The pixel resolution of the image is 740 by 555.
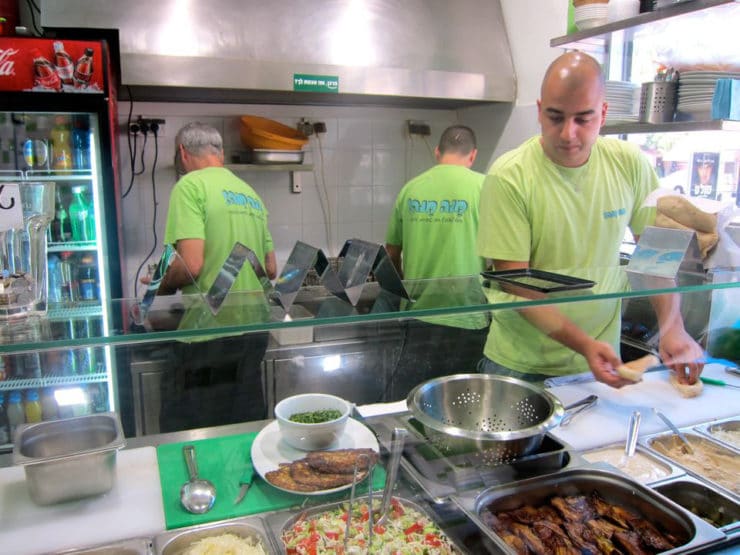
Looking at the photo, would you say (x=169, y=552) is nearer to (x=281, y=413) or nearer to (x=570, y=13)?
(x=281, y=413)

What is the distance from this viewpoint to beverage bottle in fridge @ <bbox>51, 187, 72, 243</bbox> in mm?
3412

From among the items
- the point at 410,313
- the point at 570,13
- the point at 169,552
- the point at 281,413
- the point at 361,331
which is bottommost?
the point at 169,552

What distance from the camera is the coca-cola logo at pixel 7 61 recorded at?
304cm

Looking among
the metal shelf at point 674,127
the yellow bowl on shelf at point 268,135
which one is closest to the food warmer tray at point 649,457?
the metal shelf at point 674,127

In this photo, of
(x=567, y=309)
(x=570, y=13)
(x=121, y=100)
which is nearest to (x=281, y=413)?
(x=567, y=309)

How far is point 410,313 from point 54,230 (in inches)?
107

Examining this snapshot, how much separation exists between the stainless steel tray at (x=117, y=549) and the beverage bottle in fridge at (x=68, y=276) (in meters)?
2.58

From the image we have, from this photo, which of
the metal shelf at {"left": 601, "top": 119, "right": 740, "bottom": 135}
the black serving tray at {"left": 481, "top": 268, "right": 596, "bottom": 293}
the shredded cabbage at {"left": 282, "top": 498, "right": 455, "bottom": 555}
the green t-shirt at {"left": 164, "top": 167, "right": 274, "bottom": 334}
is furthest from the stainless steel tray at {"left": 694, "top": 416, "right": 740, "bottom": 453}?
the green t-shirt at {"left": 164, "top": 167, "right": 274, "bottom": 334}

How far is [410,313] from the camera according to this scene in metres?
1.40

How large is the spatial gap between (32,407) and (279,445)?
1.91 ft

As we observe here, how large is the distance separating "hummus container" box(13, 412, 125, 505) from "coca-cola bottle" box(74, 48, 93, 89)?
228cm

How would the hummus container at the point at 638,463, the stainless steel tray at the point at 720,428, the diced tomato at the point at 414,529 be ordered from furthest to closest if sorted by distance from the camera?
the stainless steel tray at the point at 720,428
the hummus container at the point at 638,463
the diced tomato at the point at 414,529

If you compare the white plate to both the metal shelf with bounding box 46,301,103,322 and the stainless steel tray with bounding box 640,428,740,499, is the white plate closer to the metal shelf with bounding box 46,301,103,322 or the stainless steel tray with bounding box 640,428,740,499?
the metal shelf with bounding box 46,301,103,322

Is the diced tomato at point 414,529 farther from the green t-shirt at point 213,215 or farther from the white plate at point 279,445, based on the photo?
the green t-shirt at point 213,215
